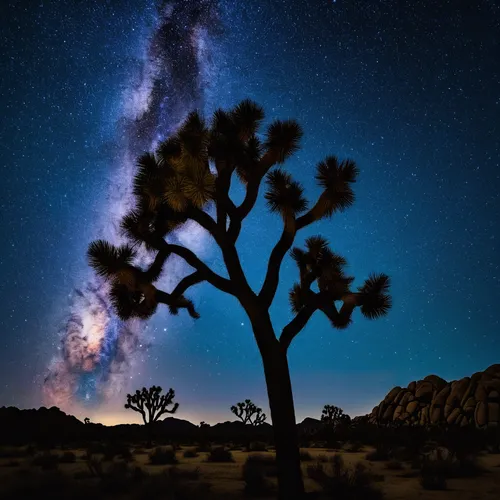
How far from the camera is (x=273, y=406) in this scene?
8.69 m

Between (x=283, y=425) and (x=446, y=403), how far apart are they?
90.7 feet

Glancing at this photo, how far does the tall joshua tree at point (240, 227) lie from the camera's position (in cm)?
906

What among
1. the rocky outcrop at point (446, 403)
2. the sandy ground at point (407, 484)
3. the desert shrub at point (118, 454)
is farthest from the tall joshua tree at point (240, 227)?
the rocky outcrop at point (446, 403)

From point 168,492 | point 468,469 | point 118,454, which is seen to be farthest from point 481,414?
point 168,492

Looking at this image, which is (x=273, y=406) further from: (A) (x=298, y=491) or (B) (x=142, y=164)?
(B) (x=142, y=164)

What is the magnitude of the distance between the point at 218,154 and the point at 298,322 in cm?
360

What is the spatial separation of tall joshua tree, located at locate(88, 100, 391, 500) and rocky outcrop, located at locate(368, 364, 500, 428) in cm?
2106

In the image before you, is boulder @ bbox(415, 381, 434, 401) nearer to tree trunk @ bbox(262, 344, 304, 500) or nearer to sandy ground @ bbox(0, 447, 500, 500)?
sandy ground @ bbox(0, 447, 500, 500)

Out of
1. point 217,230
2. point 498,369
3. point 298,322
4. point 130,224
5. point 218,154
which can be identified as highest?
point 498,369

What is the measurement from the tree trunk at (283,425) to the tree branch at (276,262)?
0.95 m

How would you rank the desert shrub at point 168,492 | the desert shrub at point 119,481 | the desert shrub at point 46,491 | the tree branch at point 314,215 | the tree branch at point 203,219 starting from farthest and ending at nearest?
1. the tree branch at point 314,215
2. the tree branch at point 203,219
3. the desert shrub at point 119,481
4. the desert shrub at point 46,491
5. the desert shrub at point 168,492

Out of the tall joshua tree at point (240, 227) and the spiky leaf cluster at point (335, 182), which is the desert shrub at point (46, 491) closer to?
the tall joshua tree at point (240, 227)

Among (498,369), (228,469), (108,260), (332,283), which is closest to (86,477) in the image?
(228,469)

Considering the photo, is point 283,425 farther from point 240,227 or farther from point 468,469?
point 468,469
